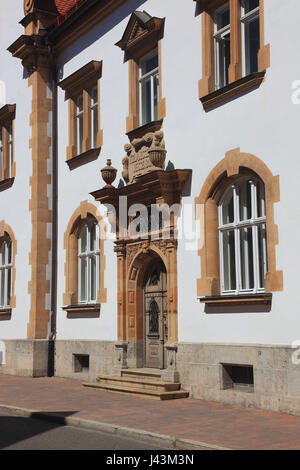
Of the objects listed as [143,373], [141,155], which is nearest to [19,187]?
[141,155]

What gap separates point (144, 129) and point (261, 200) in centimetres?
410

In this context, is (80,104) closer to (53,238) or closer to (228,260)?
(53,238)

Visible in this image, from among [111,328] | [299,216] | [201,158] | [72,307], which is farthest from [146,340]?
[299,216]

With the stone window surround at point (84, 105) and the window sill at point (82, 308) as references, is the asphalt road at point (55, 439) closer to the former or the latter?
the window sill at point (82, 308)

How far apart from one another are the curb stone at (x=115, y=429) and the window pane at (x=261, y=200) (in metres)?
4.87

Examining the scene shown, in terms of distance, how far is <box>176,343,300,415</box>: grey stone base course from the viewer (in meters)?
10.9

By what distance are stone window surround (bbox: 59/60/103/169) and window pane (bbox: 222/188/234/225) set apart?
16.5 ft

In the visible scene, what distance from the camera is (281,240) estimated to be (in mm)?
11398

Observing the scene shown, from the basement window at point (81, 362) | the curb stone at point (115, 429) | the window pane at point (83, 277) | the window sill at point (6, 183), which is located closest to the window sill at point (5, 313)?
the window pane at point (83, 277)

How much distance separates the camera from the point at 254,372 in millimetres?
11633

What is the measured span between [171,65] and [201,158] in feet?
8.10

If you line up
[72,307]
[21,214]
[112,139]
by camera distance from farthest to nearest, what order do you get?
[21,214] < [72,307] < [112,139]

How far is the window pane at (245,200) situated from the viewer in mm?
12609

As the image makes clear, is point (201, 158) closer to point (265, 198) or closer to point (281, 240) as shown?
point (265, 198)
